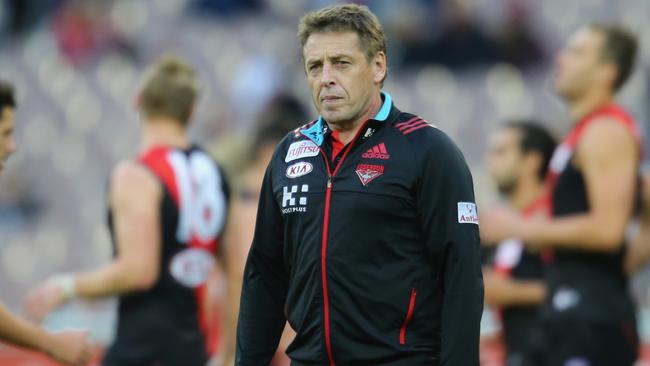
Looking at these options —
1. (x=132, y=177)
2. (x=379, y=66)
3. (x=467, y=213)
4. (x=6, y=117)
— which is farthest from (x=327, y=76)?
(x=132, y=177)

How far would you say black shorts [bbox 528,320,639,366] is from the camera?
5.58m

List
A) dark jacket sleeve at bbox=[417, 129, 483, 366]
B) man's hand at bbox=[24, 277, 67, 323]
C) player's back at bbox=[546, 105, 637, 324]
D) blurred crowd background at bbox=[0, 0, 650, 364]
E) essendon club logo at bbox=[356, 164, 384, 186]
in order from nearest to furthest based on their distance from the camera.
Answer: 1. dark jacket sleeve at bbox=[417, 129, 483, 366]
2. essendon club logo at bbox=[356, 164, 384, 186]
3. man's hand at bbox=[24, 277, 67, 323]
4. player's back at bbox=[546, 105, 637, 324]
5. blurred crowd background at bbox=[0, 0, 650, 364]

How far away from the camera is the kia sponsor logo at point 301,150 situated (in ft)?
12.7

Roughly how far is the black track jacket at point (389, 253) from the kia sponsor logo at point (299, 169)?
23 millimetres

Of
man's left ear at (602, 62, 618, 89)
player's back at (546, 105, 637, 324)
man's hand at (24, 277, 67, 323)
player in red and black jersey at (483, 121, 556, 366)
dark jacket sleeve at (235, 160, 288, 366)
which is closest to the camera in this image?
dark jacket sleeve at (235, 160, 288, 366)

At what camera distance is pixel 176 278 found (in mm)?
5691

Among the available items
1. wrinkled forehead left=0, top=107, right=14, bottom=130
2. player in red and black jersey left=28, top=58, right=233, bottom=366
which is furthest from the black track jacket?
player in red and black jersey left=28, top=58, right=233, bottom=366

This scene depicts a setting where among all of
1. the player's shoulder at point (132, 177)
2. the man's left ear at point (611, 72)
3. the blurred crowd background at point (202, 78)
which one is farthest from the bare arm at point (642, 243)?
the blurred crowd background at point (202, 78)

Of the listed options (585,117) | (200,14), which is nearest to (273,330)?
(585,117)

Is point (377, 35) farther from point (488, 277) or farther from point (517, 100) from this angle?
point (517, 100)

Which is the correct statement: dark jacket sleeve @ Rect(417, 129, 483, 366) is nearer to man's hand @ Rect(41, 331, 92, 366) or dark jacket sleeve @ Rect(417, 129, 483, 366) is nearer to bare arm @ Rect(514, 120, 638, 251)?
man's hand @ Rect(41, 331, 92, 366)

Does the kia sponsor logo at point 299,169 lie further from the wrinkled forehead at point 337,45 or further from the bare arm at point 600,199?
the bare arm at point 600,199

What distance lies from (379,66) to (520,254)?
3501 millimetres

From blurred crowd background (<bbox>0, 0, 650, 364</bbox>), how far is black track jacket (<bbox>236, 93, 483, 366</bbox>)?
310 inches
